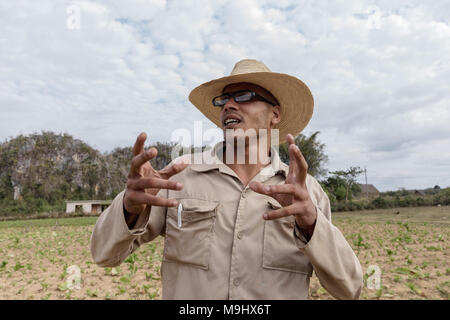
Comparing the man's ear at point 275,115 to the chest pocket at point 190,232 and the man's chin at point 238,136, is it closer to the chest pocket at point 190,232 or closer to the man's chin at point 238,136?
the man's chin at point 238,136

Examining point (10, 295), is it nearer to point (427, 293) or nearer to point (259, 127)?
point (259, 127)

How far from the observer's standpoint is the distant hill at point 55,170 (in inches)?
1293

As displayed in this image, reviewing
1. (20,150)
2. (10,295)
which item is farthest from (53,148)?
(10,295)

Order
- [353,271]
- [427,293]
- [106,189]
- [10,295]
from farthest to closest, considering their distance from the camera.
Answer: [106,189]
[10,295]
[427,293]
[353,271]

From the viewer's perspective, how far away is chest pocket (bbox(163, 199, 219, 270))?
1797mm

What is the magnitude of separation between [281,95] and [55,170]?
3825 centimetres

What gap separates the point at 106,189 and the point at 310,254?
37.1 metres

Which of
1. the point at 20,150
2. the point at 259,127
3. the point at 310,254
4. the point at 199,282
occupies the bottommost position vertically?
the point at 199,282

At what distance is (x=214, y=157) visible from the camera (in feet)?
7.03

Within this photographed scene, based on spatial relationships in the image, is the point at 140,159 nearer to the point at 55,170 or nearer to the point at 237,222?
the point at 237,222

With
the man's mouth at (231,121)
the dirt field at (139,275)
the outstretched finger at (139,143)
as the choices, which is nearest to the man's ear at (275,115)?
the man's mouth at (231,121)

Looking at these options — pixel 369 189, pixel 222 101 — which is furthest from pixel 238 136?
pixel 369 189

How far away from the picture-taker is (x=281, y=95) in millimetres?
2576

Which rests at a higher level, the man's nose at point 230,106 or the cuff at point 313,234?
the man's nose at point 230,106
